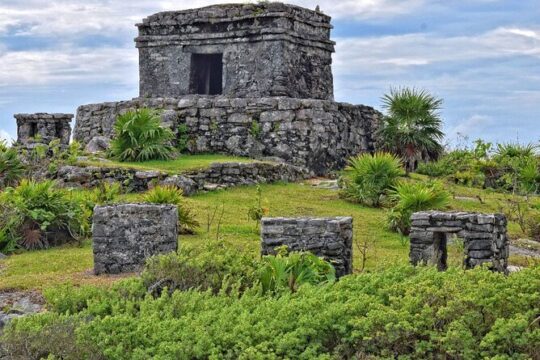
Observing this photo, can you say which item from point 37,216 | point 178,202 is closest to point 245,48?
point 178,202

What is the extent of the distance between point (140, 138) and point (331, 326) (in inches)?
497

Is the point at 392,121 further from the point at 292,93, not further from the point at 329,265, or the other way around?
the point at 329,265

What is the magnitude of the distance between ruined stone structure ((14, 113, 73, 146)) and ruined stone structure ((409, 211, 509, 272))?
14.0m

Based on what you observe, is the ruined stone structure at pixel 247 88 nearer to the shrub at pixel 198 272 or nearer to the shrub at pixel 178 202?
the shrub at pixel 178 202

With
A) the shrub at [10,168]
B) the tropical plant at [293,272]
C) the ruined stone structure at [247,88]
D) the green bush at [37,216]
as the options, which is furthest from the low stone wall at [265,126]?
the tropical plant at [293,272]

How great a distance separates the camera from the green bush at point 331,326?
7.19m

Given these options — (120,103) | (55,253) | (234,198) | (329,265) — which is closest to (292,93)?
(120,103)

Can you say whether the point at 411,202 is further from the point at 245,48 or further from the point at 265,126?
the point at 245,48

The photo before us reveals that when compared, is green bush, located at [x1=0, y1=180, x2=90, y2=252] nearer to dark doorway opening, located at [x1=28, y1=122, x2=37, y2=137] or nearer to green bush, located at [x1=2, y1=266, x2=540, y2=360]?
green bush, located at [x1=2, y1=266, x2=540, y2=360]

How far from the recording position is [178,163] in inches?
744

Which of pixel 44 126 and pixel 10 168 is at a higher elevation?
pixel 44 126

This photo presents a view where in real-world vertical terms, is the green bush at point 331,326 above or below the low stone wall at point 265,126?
below

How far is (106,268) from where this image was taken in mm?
11828

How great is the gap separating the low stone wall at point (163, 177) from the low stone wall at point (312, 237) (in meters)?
6.45
